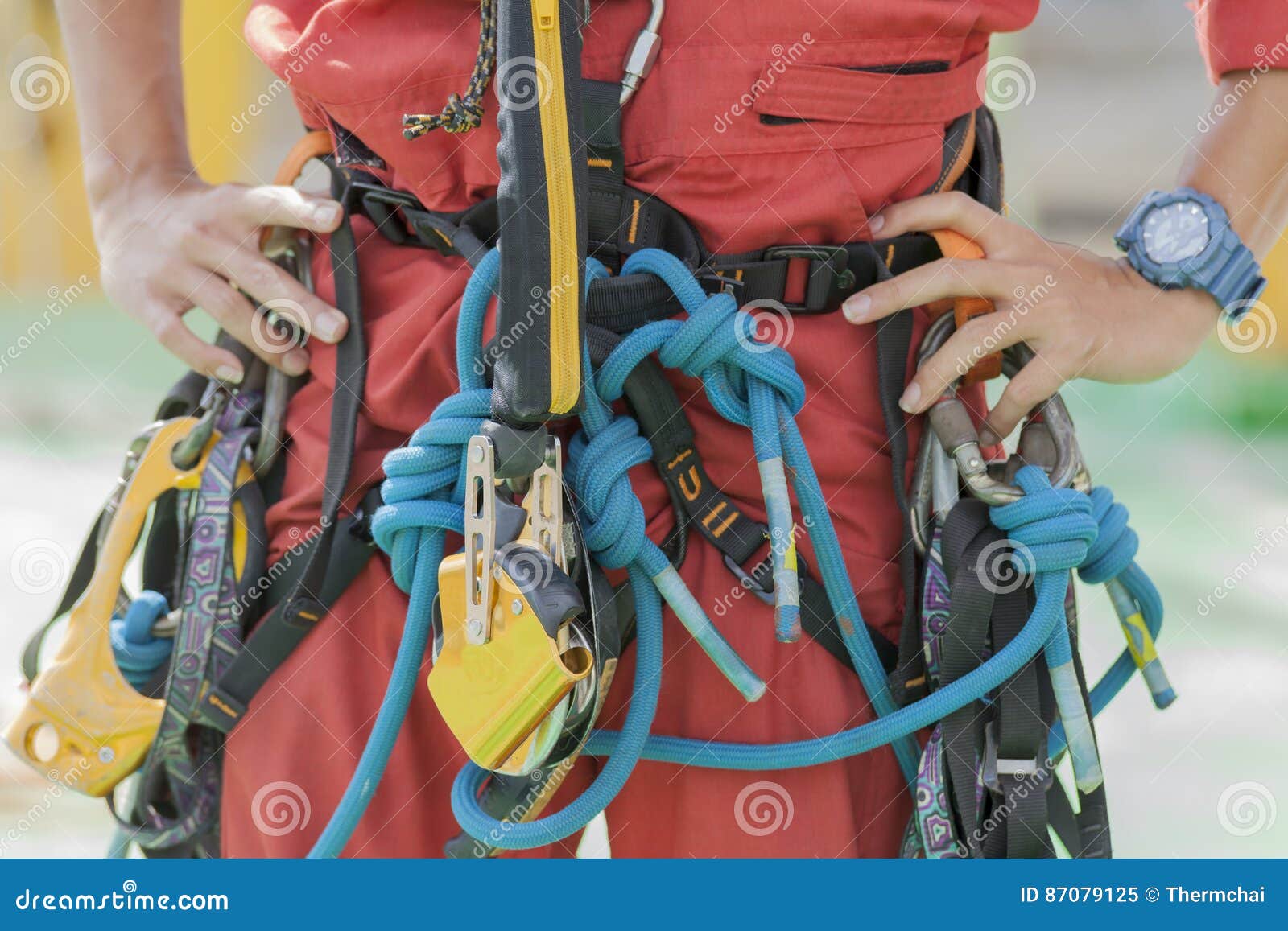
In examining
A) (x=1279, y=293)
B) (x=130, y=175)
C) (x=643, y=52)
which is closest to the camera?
(x=643, y=52)

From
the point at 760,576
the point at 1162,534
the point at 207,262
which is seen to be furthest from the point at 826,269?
the point at 1162,534

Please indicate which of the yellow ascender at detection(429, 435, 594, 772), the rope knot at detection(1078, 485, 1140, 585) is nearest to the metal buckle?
the yellow ascender at detection(429, 435, 594, 772)

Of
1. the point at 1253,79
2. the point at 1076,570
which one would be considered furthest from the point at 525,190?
the point at 1253,79

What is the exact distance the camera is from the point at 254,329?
3.62ft

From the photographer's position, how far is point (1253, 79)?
3.46ft

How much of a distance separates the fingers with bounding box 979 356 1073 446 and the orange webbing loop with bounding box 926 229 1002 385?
0.08 feet

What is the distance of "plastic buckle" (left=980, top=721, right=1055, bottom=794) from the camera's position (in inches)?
36.4

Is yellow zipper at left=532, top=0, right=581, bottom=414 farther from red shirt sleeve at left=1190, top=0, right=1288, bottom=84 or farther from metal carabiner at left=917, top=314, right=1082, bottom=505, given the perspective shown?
red shirt sleeve at left=1190, top=0, right=1288, bottom=84

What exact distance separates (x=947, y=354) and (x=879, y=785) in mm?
374

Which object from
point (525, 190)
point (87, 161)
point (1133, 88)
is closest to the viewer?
point (525, 190)

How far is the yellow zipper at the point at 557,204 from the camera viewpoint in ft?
2.54

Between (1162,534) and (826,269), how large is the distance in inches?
116

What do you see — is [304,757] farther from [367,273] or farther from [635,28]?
[635,28]

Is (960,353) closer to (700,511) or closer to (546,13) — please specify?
(700,511)
